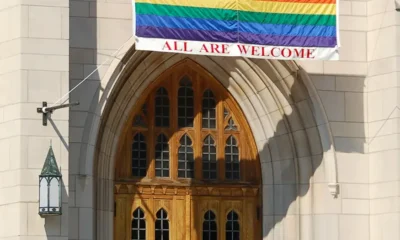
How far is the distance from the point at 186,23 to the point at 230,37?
66cm

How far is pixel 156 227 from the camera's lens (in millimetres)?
19984

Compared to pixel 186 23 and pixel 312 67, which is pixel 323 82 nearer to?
pixel 312 67

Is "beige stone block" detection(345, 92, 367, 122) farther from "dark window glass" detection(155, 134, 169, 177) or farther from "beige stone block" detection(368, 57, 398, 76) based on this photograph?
"dark window glass" detection(155, 134, 169, 177)

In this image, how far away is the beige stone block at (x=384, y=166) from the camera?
1950 centimetres

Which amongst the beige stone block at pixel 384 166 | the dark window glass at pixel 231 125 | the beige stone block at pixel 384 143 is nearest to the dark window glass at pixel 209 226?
the dark window glass at pixel 231 125

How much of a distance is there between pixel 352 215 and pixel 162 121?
3.18 m

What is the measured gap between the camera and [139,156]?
65.8 feet

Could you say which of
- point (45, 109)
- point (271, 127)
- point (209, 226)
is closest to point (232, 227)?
point (209, 226)

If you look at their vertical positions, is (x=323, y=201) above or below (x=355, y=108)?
below
